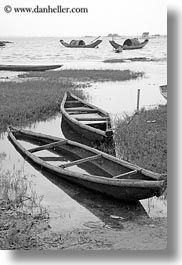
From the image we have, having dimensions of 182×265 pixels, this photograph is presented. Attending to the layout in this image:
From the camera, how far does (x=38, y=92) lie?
3.46 metres

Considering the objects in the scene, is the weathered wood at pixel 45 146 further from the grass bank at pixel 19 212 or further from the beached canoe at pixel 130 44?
the beached canoe at pixel 130 44

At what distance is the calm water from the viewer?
2814mm

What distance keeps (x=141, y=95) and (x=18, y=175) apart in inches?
39.2

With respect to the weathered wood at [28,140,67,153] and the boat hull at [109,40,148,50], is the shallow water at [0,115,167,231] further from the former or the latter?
the boat hull at [109,40,148,50]

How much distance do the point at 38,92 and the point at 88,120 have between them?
22.9 inches

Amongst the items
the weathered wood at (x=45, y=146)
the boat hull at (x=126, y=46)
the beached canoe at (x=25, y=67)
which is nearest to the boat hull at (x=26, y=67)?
the beached canoe at (x=25, y=67)

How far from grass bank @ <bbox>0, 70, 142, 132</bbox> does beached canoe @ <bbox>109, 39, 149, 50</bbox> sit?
216 millimetres

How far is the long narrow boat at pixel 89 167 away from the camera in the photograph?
279cm

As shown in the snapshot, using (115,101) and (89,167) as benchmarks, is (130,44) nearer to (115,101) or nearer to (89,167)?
(115,101)

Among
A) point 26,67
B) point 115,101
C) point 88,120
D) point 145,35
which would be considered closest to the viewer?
point 145,35

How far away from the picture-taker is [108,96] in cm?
346

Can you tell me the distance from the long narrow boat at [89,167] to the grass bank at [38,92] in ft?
0.45

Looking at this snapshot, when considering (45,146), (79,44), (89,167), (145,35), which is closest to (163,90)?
(145,35)

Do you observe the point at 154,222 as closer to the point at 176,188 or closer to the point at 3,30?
the point at 176,188
